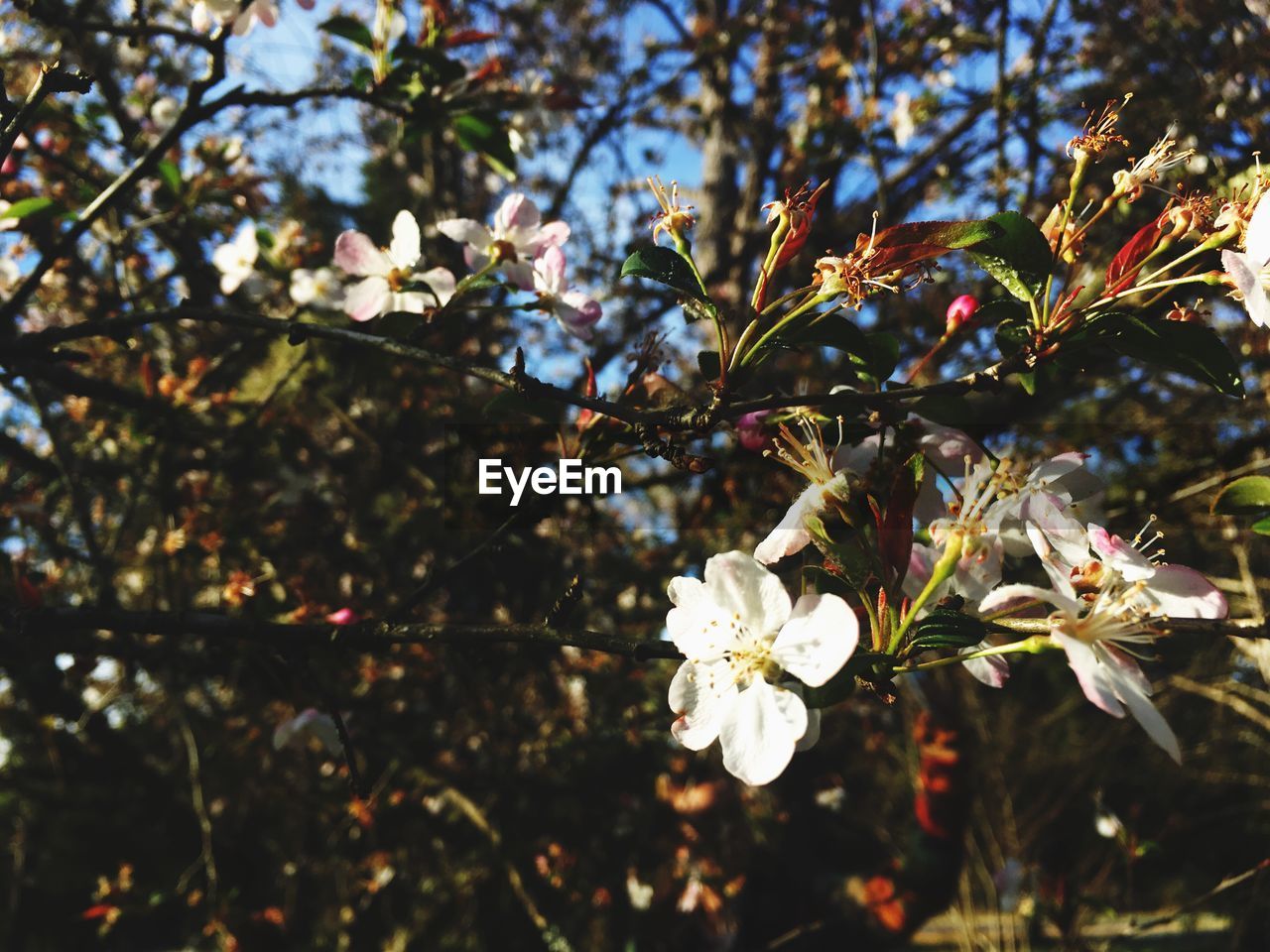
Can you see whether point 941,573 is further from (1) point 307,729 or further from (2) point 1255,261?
(1) point 307,729

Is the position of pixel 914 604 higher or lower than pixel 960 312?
lower

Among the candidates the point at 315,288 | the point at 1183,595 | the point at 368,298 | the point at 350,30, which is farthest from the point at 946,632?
the point at 315,288

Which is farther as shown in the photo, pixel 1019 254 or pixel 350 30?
pixel 350 30

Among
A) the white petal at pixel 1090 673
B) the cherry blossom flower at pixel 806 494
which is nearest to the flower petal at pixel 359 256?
the cherry blossom flower at pixel 806 494

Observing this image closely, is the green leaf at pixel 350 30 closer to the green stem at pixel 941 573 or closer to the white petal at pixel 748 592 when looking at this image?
the white petal at pixel 748 592

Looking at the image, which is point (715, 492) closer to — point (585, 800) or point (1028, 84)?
point (585, 800)

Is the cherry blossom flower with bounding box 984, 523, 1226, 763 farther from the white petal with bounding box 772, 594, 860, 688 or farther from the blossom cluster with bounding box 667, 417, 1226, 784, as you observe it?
the white petal with bounding box 772, 594, 860, 688

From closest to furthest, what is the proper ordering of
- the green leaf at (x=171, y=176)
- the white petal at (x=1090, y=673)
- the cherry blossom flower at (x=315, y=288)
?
1. the white petal at (x=1090, y=673)
2. the green leaf at (x=171, y=176)
3. the cherry blossom flower at (x=315, y=288)
